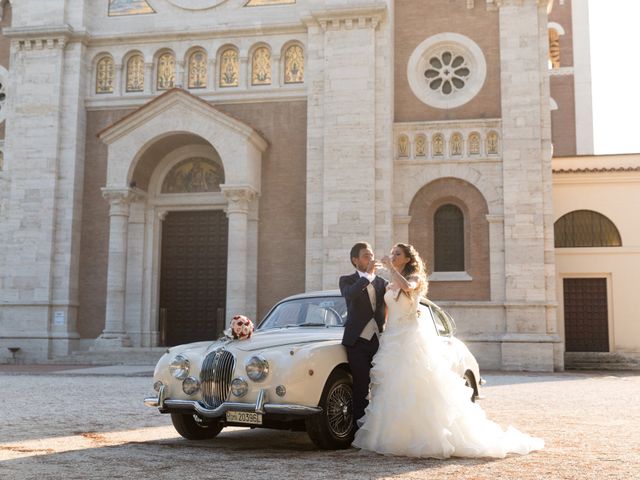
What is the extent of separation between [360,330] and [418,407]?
1.03 meters

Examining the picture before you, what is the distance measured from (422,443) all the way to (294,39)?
759 inches

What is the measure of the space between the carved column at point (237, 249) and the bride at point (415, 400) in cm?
1512

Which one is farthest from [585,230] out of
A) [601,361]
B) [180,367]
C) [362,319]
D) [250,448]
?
[180,367]

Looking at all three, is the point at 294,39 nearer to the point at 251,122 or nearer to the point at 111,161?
the point at 251,122

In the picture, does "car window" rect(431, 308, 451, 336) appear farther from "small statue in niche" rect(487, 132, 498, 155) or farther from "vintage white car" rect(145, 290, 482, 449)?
"small statue in niche" rect(487, 132, 498, 155)

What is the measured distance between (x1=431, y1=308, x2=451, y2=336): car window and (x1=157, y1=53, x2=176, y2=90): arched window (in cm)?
1760

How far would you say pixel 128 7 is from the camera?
83.8 ft

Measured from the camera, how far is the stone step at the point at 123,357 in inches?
876

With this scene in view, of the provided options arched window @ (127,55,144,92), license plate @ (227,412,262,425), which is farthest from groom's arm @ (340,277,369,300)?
arched window @ (127,55,144,92)

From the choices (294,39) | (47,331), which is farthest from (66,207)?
(294,39)

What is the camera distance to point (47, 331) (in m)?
23.7

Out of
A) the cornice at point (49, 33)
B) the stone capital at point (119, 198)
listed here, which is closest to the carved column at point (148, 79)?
the cornice at point (49, 33)

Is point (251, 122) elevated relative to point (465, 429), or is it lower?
elevated

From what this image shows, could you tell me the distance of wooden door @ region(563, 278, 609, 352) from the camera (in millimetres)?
24875
